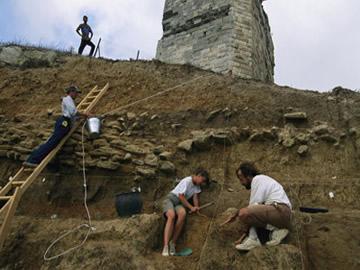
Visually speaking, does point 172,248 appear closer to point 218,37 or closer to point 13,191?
point 13,191

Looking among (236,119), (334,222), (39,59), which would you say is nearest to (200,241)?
(334,222)

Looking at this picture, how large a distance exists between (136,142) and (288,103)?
3604 millimetres

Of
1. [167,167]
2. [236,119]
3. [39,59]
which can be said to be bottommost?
[167,167]

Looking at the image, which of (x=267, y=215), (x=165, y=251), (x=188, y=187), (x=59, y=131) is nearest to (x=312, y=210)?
(x=267, y=215)

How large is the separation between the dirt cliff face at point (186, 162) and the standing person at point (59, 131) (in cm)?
51

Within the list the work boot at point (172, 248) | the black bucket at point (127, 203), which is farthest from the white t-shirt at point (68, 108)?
the work boot at point (172, 248)

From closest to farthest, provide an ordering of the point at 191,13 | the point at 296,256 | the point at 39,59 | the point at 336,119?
the point at 296,256 → the point at 336,119 → the point at 39,59 → the point at 191,13

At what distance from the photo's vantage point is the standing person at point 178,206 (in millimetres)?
5195

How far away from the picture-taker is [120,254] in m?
4.84

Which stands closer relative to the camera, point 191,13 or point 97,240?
point 97,240

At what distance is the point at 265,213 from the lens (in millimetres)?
4645

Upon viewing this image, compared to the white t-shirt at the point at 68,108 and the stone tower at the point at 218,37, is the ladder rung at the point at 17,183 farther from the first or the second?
the stone tower at the point at 218,37

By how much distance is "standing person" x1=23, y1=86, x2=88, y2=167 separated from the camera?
6346 mm

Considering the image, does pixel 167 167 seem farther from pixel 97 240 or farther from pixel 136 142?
pixel 97 240
